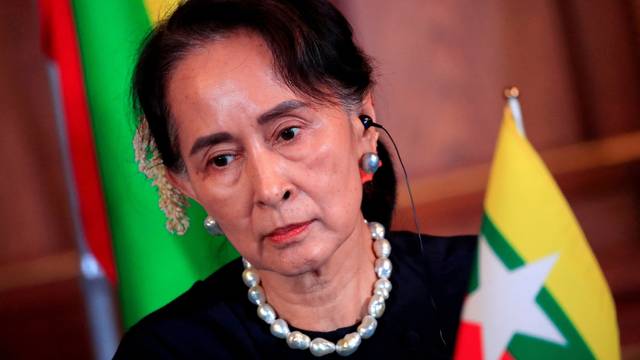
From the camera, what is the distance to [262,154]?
1365mm

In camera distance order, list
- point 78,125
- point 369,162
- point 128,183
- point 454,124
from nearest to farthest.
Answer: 1. point 369,162
2. point 128,183
3. point 78,125
4. point 454,124

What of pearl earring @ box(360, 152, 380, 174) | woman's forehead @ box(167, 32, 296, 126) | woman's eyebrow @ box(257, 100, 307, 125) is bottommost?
pearl earring @ box(360, 152, 380, 174)

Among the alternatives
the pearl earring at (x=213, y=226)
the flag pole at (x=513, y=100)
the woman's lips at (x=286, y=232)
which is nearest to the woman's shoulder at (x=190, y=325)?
the pearl earring at (x=213, y=226)

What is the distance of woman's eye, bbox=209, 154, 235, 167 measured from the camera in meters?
1.40

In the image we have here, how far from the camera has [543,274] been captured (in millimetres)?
1223

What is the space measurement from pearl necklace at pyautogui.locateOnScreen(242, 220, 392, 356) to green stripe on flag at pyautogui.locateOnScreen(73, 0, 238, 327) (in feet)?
0.83

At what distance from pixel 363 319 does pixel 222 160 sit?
0.39 meters

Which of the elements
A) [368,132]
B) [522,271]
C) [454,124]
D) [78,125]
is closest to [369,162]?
[368,132]

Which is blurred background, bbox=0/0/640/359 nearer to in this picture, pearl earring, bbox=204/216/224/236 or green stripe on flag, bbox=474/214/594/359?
pearl earring, bbox=204/216/224/236

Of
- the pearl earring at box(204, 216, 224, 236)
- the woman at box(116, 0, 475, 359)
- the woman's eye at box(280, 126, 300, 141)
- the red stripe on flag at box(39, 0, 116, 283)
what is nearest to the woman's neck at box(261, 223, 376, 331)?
the woman at box(116, 0, 475, 359)

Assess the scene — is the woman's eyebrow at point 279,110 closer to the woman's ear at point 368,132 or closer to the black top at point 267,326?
the woman's ear at point 368,132

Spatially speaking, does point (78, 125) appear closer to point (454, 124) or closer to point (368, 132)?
point (368, 132)

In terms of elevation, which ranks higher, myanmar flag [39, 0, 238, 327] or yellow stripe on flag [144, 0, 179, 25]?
yellow stripe on flag [144, 0, 179, 25]

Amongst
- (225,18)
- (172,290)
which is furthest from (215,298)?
(225,18)
